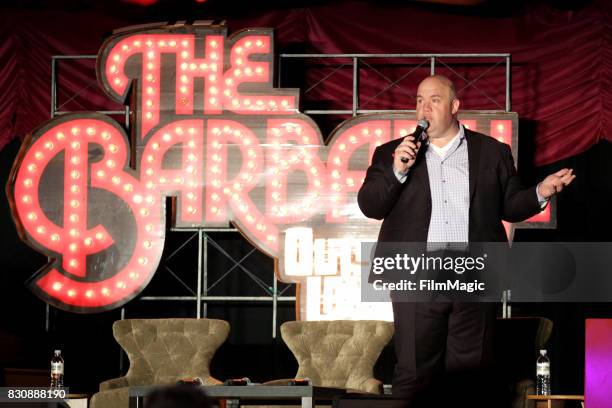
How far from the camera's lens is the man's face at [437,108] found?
14.5 ft

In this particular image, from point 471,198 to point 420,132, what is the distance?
384 mm

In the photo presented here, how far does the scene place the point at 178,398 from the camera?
182cm

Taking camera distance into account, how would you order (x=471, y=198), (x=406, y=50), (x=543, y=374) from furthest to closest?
(x=406, y=50)
(x=543, y=374)
(x=471, y=198)

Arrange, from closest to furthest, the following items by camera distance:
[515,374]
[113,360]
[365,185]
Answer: [365,185] < [515,374] < [113,360]

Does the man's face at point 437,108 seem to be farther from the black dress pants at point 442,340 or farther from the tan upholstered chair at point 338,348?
the tan upholstered chair at point 338,348

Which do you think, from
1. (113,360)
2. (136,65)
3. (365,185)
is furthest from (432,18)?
(365,185)

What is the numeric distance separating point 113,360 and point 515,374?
3.17 meters

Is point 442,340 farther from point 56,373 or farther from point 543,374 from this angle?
point 56,373

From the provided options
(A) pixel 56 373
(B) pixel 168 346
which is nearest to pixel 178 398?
(B) pixel 168 346

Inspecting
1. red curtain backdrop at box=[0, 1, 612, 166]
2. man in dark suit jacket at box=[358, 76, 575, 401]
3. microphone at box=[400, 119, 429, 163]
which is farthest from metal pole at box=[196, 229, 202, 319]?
microphone at box=[400, 119, 429, 163]

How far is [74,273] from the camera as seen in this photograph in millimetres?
7484

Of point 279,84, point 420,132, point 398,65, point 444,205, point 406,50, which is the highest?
point 406,50

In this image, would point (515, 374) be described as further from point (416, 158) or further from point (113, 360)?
point (113, 360)

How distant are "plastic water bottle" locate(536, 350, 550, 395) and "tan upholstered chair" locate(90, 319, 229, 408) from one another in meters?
2.00
